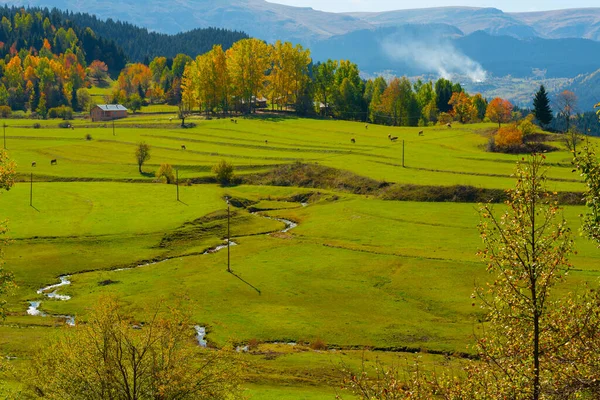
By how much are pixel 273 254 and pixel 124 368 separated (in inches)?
2257

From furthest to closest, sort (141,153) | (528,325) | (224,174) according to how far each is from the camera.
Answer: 1. (141,153)
2. (224,174)
3. (528,325)

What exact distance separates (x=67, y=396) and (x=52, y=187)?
9477 centimetres

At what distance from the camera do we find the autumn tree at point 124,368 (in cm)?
3222

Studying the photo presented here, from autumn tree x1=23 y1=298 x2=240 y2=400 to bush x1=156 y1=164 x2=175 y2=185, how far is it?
314ft

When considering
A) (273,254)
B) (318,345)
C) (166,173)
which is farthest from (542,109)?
(318,345)

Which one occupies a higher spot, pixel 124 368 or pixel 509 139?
pixel 509 139

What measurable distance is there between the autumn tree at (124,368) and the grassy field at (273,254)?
323 centimetres

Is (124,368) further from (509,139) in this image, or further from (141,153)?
(509,139)

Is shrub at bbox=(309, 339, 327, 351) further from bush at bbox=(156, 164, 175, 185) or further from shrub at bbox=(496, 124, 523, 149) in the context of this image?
shrub at bbox=(496, 124, 523, 149)

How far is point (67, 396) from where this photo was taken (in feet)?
105

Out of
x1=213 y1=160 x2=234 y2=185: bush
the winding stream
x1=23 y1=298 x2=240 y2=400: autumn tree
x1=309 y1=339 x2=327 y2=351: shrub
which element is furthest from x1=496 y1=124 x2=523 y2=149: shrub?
x1=23 y1=298 x2=240 y2=400: autumn tree

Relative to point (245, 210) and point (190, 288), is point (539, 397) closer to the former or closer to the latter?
point (190, 288)

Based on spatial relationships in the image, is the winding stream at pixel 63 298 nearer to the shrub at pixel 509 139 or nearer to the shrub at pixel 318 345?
Answer: the shrub at pixel 318 345

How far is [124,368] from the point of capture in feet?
106
